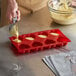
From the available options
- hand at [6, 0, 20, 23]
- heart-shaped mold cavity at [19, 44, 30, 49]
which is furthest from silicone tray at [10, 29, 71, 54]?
hand at [6, 0, 20, 23]

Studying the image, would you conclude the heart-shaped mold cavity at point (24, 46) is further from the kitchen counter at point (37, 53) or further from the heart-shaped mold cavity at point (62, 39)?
the heart-shaped mold cavity at point (62, 39)

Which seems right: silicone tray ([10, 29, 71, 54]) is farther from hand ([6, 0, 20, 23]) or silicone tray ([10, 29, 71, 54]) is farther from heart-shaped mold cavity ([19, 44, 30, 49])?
hand ([6, 0, 20, 23])

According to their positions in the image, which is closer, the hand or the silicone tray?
the silicone tray

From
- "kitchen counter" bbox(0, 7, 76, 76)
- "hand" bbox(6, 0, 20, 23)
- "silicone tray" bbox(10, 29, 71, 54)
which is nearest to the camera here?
"kitchen counter" bbox(0, 7, 76, 76)

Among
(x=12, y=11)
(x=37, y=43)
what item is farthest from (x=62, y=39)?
(x=12, y=11)

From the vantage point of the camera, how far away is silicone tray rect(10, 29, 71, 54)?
1.13 meters

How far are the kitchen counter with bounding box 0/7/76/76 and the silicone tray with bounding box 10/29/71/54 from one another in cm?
2

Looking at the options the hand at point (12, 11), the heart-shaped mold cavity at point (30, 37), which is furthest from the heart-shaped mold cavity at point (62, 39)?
the hand at point (12, 11)

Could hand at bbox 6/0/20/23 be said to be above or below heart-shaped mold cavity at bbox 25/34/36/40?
above

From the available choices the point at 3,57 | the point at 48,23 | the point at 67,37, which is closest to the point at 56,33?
the point at 67,37

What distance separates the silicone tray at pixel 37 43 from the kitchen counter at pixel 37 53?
0.02 m

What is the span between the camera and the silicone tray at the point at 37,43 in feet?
3.72

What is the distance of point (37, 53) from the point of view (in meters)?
1.14

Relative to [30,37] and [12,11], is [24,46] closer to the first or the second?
[30,37]
